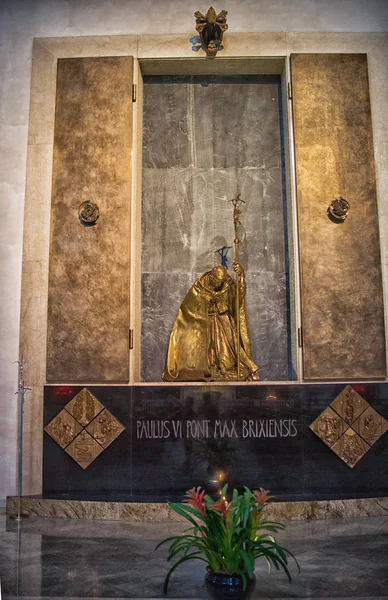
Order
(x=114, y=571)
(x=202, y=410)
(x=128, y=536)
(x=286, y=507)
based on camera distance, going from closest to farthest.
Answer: (x=114, y=571) < (x=128, y=536) < (x=286, y=507) < (x=202, y=410)

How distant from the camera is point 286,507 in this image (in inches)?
266

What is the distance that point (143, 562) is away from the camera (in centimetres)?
496

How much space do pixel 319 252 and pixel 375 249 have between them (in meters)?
0.69

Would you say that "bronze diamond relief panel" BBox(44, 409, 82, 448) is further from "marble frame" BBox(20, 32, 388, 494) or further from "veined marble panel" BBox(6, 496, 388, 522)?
"veined marble panel" BBox(6, 496, 388, 522)

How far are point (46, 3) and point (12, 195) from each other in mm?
2632

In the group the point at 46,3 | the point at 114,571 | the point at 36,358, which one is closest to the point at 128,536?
the point at 114,571

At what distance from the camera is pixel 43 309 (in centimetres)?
784

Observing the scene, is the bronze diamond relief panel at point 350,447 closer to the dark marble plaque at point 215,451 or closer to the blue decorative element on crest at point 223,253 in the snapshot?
the dark marble plaque at point 215,451

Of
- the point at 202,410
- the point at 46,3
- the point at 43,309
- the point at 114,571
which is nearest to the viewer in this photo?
the point at 114,571

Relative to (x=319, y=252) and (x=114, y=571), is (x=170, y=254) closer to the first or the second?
(x=319, y=252)

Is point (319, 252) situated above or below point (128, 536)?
above

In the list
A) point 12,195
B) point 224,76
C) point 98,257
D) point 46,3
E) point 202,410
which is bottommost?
point 202,410

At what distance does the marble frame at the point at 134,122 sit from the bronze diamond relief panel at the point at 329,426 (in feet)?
4.00

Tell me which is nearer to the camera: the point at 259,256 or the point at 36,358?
the point at 36,358
